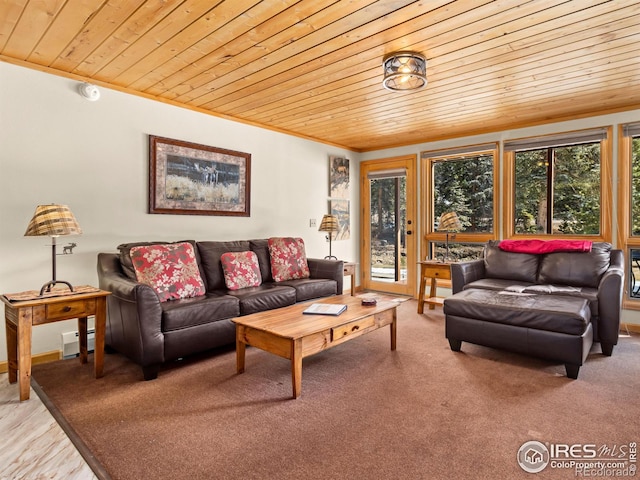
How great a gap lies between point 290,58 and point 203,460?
2.53 m

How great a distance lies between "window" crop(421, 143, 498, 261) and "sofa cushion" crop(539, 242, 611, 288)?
1091 millimetres

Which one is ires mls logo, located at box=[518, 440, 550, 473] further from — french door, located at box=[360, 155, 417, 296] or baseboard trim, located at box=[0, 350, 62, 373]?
french door, located at box=[360, 155, 417, 296]

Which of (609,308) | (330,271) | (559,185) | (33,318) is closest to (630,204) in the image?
(559,185)

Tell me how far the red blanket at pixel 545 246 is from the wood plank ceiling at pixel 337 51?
136 centimetres

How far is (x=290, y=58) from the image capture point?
8.91ft

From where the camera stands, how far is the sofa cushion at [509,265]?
12.4 feet

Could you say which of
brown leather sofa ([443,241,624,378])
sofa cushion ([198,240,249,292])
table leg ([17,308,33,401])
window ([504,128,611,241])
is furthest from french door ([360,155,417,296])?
table leg ([17,308,33,401])

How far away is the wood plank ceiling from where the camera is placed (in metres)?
2.12

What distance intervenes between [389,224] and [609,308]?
3.13 meters

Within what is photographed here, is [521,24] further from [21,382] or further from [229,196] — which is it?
[21,382]

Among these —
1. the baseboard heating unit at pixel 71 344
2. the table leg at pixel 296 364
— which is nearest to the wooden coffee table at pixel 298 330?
the table leg at pixel 296 364

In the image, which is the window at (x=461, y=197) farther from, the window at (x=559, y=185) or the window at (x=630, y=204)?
the window at (x=630, y=204)

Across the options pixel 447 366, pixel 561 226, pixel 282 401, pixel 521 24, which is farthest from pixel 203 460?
pixel 561 226

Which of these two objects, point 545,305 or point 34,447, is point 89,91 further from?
point 545,305
